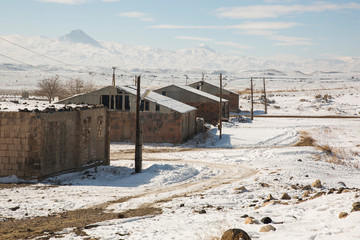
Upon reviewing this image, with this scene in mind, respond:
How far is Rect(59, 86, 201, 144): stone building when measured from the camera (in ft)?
133

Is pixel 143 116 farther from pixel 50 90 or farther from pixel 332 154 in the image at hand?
pixel 50 90

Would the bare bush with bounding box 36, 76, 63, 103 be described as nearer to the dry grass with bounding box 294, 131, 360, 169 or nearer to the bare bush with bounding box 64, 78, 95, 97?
the bare bush with bounding box 64, 78, 95, 97

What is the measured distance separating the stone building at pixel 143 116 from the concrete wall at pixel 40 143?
1552cm

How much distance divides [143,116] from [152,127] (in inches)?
Answer: 51.2

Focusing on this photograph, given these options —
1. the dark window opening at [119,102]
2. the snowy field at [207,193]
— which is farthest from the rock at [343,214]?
the dark window opening at [119,102]

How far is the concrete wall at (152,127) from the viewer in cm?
4059

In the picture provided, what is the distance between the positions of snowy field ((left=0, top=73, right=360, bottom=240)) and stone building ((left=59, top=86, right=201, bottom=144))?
111 cm

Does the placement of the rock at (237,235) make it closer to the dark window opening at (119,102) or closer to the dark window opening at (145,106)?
the dark window opening at (145,106)

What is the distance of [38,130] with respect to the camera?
22.0 m

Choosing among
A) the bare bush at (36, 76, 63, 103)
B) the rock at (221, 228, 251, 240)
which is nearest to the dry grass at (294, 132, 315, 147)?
the rock at (221, 228, 251, 240)

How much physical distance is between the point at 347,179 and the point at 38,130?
17.9 metres

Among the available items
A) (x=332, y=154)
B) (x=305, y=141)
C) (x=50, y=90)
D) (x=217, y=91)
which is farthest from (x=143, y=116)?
(x=50, y=90)

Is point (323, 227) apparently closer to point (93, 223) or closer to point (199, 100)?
point (93, 223)

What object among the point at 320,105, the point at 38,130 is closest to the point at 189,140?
the point at 38,130
